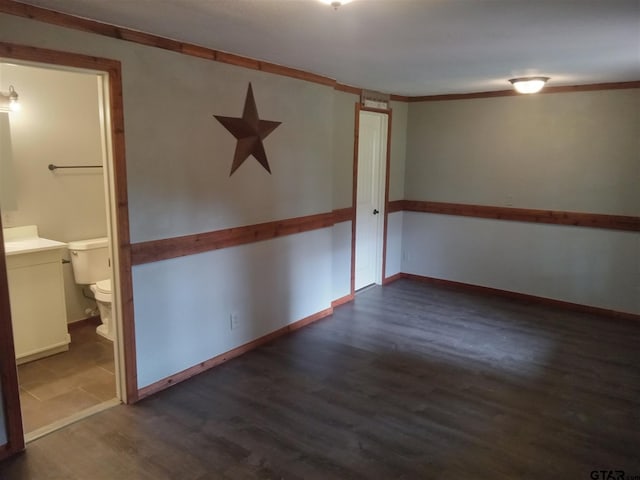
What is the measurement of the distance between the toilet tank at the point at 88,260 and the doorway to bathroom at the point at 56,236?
57 mm

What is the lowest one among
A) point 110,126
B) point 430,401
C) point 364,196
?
point 430,401

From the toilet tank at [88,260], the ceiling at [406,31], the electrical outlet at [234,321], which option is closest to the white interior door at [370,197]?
the ceiling at [406,31]

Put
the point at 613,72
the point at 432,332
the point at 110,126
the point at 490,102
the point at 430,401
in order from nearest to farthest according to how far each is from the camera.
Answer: the point at 110,126 < the point at 430,401 < the point at 613,72 < the point at 432,332 < the point at 490,102

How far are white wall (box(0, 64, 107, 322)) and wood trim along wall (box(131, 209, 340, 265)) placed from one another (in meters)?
1.61

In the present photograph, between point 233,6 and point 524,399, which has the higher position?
point 233,6

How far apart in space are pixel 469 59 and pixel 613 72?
1475 millimetres

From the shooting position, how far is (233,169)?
3467mm

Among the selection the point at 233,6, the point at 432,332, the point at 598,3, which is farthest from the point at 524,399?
the point at 233,6

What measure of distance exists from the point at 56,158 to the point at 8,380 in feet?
7.43

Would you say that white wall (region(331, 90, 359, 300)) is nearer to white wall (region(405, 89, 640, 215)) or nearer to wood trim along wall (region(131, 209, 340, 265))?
wood trim along wall (region(131, 209, 340, 265))

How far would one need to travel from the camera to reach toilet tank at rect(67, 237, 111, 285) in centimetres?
404

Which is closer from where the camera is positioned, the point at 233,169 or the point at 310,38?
the point at 310,38

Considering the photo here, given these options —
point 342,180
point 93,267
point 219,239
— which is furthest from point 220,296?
point 342,180

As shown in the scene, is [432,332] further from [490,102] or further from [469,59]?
[490,102]
